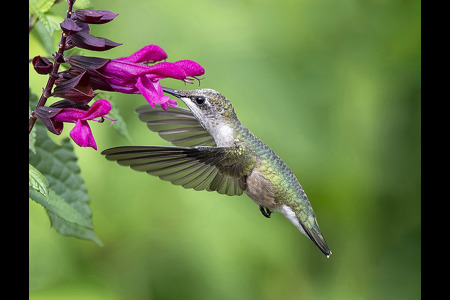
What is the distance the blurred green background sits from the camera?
93.2 inches

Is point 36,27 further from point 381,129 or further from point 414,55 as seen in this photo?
point 414,55

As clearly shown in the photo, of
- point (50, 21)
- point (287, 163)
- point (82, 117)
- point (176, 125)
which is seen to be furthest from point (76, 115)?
point (287, 163)

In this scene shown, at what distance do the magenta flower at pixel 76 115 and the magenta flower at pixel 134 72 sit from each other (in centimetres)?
7

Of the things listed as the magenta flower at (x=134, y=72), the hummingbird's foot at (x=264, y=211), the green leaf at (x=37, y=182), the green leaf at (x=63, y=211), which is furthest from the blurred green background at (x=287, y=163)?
the green leaf at (x=37, y=182)

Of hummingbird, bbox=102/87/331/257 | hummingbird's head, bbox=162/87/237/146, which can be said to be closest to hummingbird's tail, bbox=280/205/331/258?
hummingbird, bbox=102/87/331/257

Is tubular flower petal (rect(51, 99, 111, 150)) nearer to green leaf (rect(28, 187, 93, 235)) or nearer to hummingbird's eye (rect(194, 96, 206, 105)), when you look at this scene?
green leaf (rect(28, 187, 93, 235))

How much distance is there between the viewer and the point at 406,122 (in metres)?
2.94

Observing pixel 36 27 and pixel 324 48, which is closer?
pixel 36 27

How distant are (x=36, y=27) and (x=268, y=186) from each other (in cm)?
81

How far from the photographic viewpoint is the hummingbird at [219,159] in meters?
1.44

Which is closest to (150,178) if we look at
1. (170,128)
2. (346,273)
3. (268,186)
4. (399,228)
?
(170,128)

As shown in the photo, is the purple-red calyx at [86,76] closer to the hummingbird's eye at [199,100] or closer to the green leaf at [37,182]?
the green leaf at [37,182]

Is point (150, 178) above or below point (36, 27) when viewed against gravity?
below

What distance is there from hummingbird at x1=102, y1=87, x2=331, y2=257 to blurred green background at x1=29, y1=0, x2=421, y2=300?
653 mm
